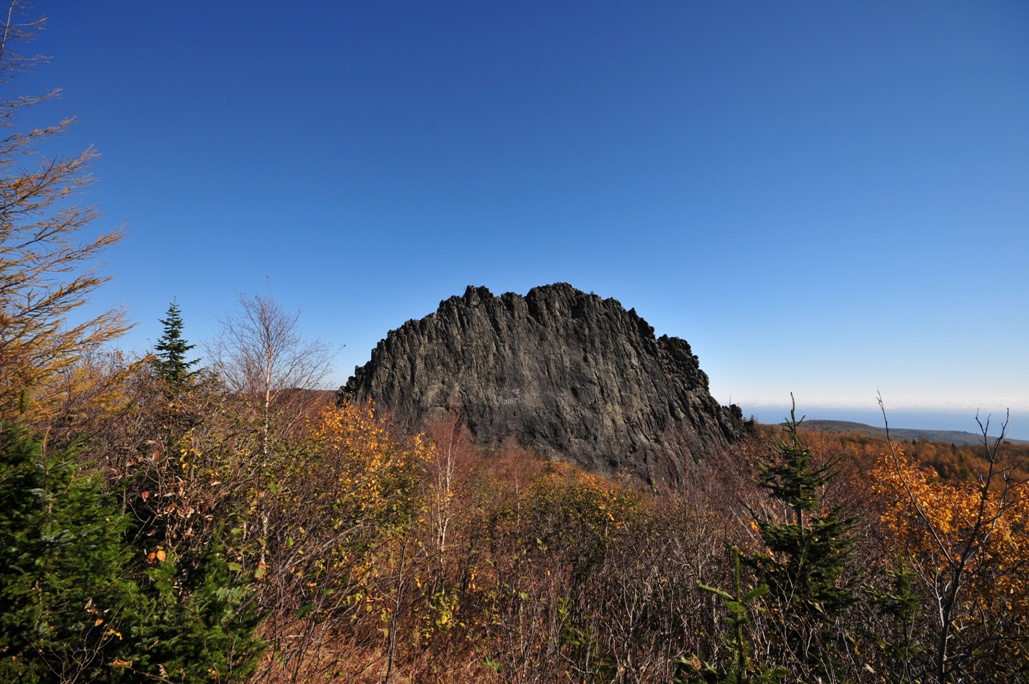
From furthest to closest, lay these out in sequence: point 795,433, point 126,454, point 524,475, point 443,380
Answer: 1. point 443,380
2. point 524,475
3. point 795,433
4. point 126,454

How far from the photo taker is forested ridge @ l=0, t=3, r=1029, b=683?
10.3ft

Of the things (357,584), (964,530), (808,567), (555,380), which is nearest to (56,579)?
(357,584)

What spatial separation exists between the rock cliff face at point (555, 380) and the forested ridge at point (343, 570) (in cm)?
2789

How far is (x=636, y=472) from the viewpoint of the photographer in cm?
3975

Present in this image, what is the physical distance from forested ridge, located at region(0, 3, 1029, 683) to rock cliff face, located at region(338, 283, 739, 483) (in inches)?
1098

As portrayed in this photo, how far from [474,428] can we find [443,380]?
611 centimetres

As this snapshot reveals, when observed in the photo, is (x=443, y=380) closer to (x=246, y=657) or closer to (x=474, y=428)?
(x=474, y=428)

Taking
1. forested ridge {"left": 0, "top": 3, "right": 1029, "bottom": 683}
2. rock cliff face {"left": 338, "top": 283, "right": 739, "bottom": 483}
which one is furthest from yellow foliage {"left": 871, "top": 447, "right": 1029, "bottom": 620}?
rock cliff face {"left": 338, "top": 283, "right": 739, "bottom": 483}

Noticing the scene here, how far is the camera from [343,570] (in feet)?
19.7

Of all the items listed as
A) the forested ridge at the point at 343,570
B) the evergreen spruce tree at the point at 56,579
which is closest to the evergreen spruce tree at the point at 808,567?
the forested ridge at the point at 343,570

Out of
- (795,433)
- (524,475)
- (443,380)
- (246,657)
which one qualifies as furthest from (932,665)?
(443,380)

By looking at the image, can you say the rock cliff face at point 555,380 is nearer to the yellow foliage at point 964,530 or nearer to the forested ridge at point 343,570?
the yellow foliage at point 964,530

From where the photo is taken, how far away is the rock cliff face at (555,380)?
40.8 m

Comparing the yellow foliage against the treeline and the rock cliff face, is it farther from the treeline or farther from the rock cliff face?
the rock cliff face
